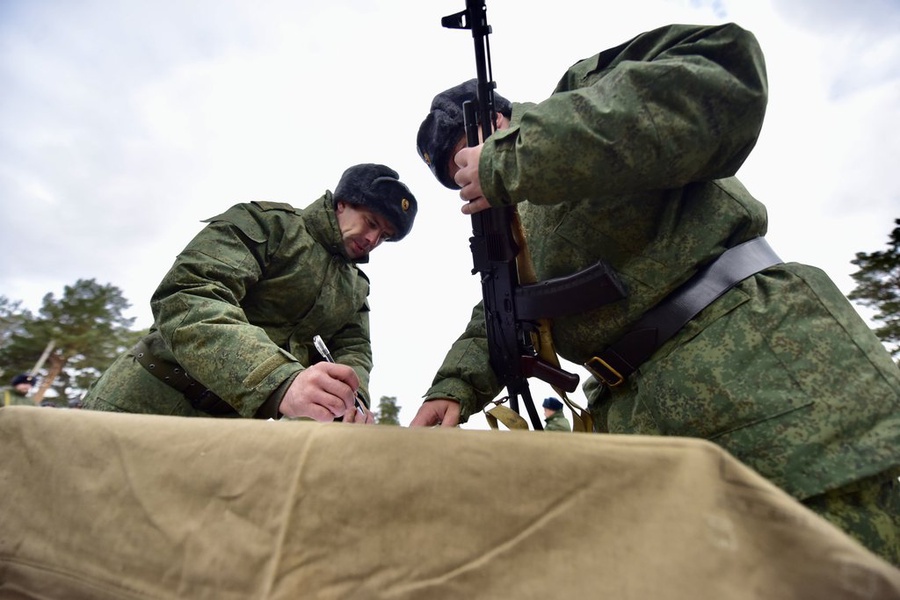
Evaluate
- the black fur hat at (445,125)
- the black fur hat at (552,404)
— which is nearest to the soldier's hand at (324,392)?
the black fur hat at (445,125)

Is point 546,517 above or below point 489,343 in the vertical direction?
below

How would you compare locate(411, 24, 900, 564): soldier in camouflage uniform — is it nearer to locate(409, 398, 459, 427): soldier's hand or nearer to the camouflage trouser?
the camouflage trouser

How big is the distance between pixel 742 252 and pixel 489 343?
120 centimetres

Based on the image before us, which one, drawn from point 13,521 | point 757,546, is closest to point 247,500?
point 13,521

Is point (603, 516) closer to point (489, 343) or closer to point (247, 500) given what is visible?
point (247, 500)

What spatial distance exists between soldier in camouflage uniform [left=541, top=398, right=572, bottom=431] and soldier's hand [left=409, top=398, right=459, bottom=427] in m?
4.94

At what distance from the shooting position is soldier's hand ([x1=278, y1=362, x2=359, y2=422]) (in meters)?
1.70

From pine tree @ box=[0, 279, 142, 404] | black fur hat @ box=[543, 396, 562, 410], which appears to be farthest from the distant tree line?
black fur hat @ box=[543, 396, 562, 410]

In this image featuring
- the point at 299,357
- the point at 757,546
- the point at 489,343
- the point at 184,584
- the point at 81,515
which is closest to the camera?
the point at 757,546

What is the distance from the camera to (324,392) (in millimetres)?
1720

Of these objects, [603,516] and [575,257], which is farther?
[575,257]

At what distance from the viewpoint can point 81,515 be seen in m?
0.72

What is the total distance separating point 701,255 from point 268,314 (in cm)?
232

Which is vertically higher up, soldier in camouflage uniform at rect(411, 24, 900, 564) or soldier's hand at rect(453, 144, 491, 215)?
soldier's hand at rect(453, 144, 491, 215)
